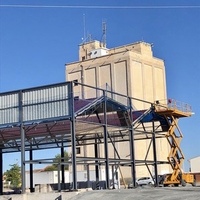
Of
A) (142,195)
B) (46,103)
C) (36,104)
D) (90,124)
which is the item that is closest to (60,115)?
(46,103)

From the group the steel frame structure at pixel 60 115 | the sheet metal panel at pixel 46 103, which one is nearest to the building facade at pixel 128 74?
the steel frame structure at pixel 60 115

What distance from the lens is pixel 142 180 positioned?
2586 inches

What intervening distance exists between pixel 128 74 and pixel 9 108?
48797 mm

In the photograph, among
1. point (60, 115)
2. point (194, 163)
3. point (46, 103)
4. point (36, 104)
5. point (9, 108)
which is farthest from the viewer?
point (194, 163)

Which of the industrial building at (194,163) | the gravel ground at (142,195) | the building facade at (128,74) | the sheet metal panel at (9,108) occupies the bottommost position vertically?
the gravel ground at (142,195)

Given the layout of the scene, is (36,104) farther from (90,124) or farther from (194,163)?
(194,163)

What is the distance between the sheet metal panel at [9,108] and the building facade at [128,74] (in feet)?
141

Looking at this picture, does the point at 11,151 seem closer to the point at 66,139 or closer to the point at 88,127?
the point at 66,139

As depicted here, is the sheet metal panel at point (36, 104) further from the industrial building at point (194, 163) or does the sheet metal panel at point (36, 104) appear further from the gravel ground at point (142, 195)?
the industrial building at point (194, 163)

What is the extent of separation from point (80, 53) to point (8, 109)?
6051 centimetres

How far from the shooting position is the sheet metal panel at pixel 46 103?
35156mm

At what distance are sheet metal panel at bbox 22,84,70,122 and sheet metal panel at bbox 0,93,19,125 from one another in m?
0.74

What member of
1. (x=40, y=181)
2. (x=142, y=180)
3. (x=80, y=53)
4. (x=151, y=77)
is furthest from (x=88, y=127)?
(x=80, y=53)

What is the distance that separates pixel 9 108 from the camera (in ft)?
122
